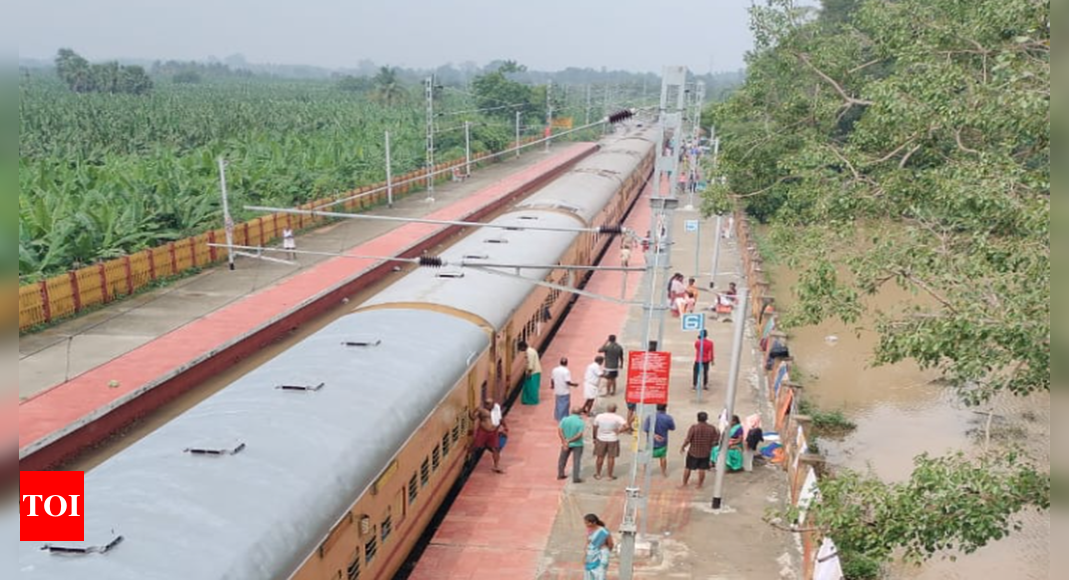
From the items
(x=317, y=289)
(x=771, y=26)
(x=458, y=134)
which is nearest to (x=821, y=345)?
(x=771, y=26)

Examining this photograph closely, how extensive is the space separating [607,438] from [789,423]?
10.3 feet

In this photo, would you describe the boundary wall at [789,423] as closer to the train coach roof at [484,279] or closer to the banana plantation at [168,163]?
the train coach roof at [484,279]

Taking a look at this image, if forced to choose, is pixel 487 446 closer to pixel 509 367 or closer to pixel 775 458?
pixel 509 367

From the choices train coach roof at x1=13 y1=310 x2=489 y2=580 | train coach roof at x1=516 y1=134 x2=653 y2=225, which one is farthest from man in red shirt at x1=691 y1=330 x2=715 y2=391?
train coach roof at x1=516 y1=134 x2=653 y2=225

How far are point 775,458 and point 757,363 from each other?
5333mm

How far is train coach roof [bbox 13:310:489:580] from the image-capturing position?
19.5 feet

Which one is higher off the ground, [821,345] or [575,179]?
[575,179]

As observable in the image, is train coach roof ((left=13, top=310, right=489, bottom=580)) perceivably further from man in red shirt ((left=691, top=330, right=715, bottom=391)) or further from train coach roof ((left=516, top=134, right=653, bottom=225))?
train coach roof ((left=516, top=134, right=653, bottom=225))

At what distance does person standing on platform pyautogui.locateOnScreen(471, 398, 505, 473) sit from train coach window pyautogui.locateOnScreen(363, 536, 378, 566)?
3998 millimetres

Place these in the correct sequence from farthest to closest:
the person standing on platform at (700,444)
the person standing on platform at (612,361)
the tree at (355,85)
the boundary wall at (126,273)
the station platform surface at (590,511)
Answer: the tree at (355,85), the boundary wall at (126,273), the person standing on platform at (612,361), the person standing on platform at (700,444), the station platform surface at (590,511)

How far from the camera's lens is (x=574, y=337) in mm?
20594

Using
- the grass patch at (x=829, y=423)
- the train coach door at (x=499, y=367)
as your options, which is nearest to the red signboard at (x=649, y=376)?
the train coach door at (x=499, y=367)

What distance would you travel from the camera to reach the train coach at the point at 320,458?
20.0 ft

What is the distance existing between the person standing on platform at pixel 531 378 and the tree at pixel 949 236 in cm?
520
